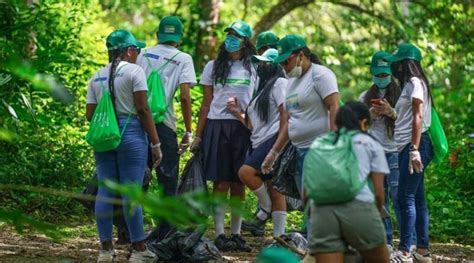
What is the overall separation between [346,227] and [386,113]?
2764 millimetres

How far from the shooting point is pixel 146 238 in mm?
8242

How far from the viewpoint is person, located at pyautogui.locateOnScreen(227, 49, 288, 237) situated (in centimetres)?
817

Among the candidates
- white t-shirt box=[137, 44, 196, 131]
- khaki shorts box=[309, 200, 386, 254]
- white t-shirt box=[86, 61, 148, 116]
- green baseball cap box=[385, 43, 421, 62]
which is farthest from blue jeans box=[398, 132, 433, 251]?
khaki shorts box=[309, 200, 386, 254]

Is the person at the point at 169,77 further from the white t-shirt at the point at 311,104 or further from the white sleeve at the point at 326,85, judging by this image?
the white sleeve at the point at 326,85

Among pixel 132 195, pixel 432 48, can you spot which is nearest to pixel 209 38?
pixel 432 48

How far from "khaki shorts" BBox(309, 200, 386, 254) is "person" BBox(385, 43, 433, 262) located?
2.46 meters

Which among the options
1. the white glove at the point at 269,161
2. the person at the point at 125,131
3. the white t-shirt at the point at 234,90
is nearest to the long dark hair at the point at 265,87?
the white t-shirt at the point at 234,90

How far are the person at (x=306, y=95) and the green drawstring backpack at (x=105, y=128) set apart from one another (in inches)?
51.0

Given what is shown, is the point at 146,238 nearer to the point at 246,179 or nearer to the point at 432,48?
the point at 246,179

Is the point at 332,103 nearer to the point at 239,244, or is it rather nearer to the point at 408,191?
the point at 408,191

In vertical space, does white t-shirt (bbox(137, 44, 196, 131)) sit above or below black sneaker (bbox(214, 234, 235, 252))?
above

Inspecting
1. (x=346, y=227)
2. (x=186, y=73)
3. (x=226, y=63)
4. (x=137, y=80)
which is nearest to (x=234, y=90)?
(x=226, y=63)

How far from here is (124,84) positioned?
7203mm

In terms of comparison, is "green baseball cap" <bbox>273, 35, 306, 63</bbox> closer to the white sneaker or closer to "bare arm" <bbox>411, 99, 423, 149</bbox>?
"bare arm" <bbox>411, 99, 423, 149</bbox>
